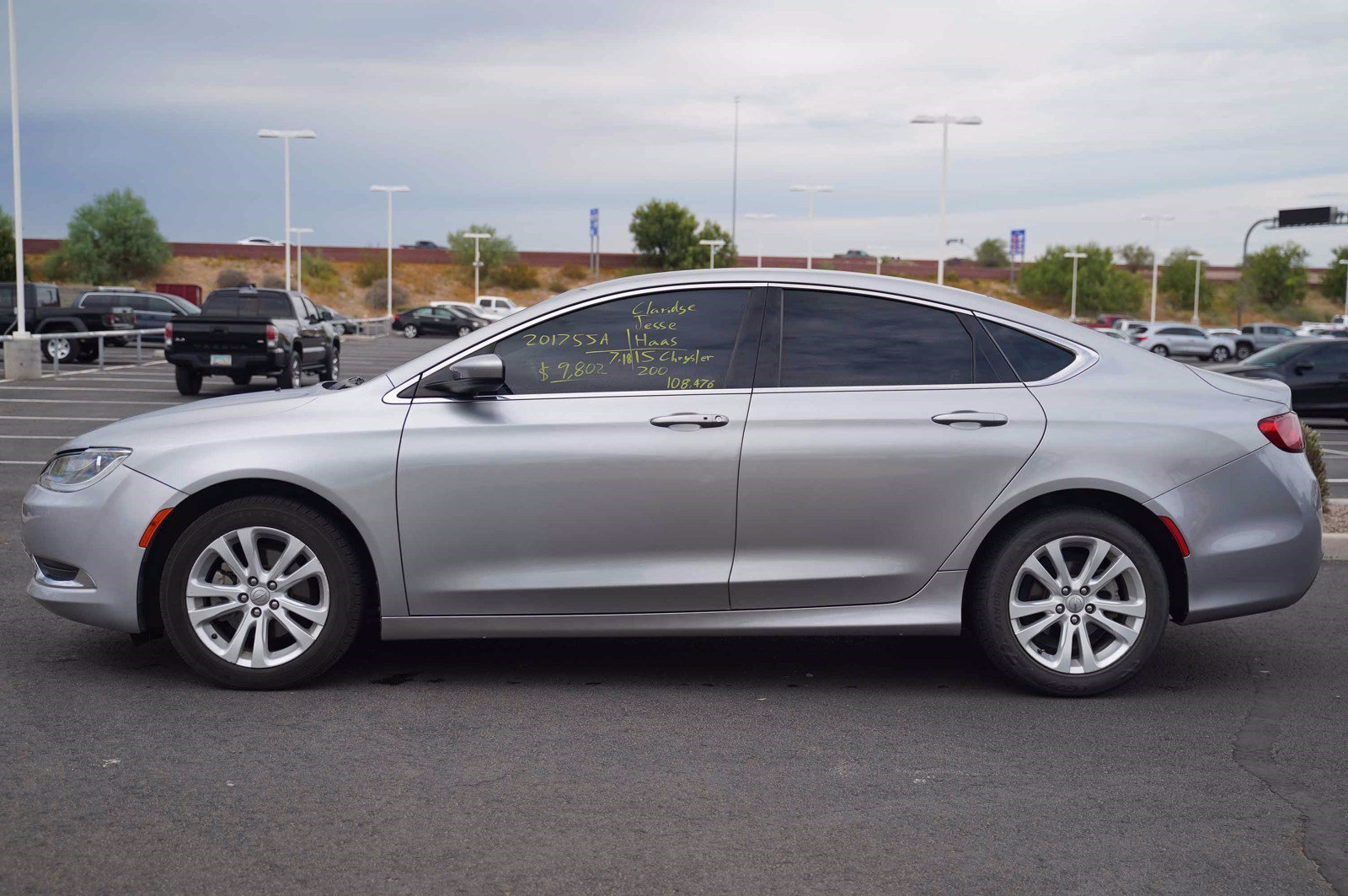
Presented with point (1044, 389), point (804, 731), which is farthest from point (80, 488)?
point (1044, 389)

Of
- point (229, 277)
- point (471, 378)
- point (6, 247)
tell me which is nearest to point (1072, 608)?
point (471, 378)

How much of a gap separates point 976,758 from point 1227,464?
1767 millimetres

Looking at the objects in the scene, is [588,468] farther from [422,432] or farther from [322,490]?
[322,490]

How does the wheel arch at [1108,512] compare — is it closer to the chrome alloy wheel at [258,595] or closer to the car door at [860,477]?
the car door at [860,477]

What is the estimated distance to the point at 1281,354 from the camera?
847 inches

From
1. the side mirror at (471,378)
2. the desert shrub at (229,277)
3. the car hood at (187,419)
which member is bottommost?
the car hood at (187,419)

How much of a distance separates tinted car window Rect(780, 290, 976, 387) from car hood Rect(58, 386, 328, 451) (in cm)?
201

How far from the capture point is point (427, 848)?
3.72m

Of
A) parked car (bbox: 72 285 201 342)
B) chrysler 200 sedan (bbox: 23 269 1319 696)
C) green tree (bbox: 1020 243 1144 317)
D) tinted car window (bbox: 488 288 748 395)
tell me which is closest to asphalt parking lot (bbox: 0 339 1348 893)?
chrysler 200 sedan (bbox: 23 269 1319 696)

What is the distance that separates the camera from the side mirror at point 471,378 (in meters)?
5.18

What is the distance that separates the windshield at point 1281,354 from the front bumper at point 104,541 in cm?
1999

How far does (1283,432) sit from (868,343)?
1763 millimetres

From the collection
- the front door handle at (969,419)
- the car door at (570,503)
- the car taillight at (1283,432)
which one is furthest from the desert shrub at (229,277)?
the car taillight at (1283,432)

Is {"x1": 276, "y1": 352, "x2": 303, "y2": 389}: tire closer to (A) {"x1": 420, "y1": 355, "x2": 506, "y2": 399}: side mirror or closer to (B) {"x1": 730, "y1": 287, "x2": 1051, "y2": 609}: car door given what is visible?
(A) {"x1": 420, "y1": 355, "x2": 506, "y2": 399}: side mirror
